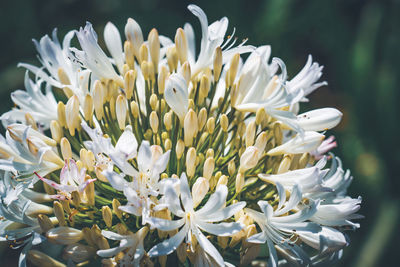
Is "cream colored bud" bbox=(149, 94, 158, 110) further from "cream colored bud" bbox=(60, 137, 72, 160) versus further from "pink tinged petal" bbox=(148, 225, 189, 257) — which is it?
"pink tinged petal" bbox=(148, 225, 189, 257)

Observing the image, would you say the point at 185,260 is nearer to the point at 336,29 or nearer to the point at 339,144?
the point at 339,144

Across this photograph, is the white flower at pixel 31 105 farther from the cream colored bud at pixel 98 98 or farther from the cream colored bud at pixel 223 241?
the cream colored bud at pixel 223 241

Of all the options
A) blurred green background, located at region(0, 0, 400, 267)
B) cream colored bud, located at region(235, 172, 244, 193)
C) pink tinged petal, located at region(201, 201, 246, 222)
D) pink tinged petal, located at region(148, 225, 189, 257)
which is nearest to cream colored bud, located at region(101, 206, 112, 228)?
pink tinged petal, located at region(148, 225, 189, 257)

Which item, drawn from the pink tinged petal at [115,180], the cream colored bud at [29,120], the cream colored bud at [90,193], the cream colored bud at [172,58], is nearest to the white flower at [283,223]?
the pink tinged petal at [115,180]

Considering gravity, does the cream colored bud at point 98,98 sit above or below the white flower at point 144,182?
above

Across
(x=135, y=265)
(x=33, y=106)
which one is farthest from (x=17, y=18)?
(x=135, y=265)

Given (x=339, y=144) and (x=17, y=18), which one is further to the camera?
(x=17, y=18)
